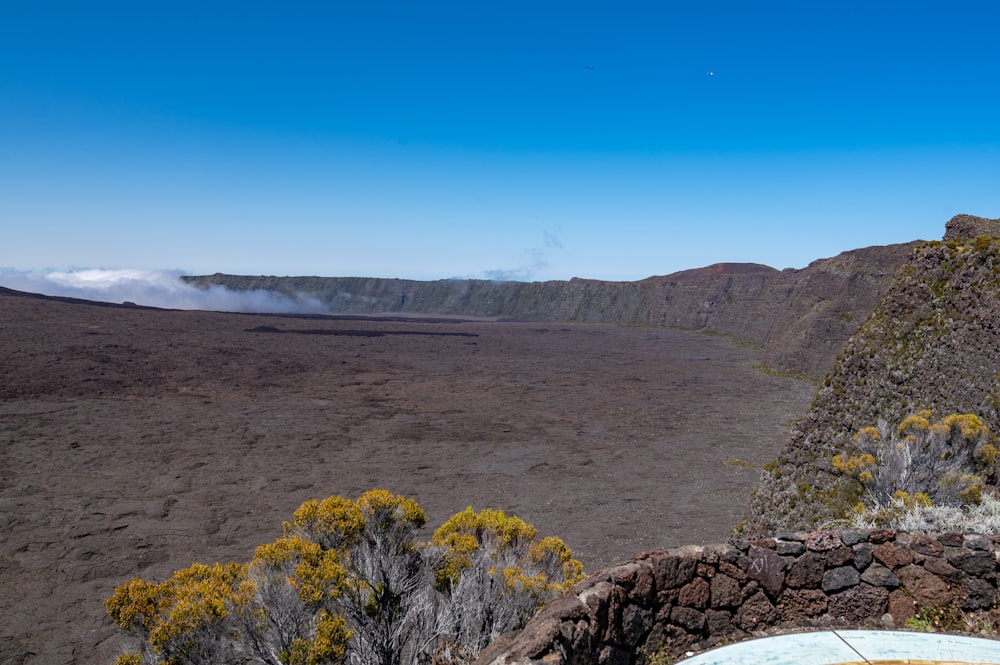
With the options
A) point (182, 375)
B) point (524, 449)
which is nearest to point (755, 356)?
point (524, 449)

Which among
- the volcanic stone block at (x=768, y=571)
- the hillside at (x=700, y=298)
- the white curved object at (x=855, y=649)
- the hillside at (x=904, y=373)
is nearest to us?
the white curved object at (x=855, y=649)

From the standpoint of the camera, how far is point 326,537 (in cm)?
755

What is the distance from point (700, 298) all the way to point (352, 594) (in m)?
112

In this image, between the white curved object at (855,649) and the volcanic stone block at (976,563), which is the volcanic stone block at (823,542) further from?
the volcanic stone block at (976,563)

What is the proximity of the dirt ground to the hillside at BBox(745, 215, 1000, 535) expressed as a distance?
15.6 feet

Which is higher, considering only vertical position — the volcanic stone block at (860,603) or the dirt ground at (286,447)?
the volcanic stone block at (860,603)

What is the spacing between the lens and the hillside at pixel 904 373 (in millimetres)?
11602

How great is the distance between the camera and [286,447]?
26906 mm

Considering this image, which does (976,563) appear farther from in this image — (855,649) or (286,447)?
(286,447)

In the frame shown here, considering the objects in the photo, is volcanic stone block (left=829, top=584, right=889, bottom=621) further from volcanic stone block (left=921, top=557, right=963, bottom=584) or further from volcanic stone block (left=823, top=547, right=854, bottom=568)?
volcanic stone block (left=921, top=557, right=963, bottom=584)

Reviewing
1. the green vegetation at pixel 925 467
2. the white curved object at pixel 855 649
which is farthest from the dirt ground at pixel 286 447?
the white curved object at pixel 855 649

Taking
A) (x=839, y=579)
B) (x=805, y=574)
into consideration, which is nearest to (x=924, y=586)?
(x=839, y=579)

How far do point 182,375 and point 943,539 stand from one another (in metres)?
44.4

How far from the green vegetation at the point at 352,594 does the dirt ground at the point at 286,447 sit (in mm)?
6261
